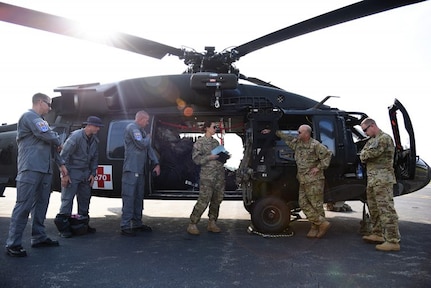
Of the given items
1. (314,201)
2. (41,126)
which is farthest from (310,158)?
(41,126)

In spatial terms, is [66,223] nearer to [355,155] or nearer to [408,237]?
[355,155]

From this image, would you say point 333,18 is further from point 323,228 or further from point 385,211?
point 323,228

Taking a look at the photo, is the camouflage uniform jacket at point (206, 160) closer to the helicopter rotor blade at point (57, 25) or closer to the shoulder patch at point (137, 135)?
the shoulder patch at point (137, 135)

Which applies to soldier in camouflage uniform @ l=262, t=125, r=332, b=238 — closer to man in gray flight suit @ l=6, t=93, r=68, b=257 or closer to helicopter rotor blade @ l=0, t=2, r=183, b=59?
helicopter rotor blade @ l=0, t=2, r=183, b=59

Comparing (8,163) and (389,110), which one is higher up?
(389,110)

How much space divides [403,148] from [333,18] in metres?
2.66

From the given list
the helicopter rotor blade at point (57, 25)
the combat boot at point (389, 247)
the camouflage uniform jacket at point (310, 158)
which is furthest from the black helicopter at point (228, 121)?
the combat boot at point (389, 247)

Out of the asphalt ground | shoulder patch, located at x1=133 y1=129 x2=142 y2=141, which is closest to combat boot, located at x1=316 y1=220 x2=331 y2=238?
the asphalt ground

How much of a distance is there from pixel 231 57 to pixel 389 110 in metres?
3.08

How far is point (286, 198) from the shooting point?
5711 millimetres

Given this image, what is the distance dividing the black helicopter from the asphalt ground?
31.6 inches

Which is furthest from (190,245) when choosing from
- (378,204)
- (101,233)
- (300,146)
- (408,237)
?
(408,237)

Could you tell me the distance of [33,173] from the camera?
4.08 meters

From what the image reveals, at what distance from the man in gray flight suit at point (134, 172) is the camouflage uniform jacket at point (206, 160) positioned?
2.41ft
